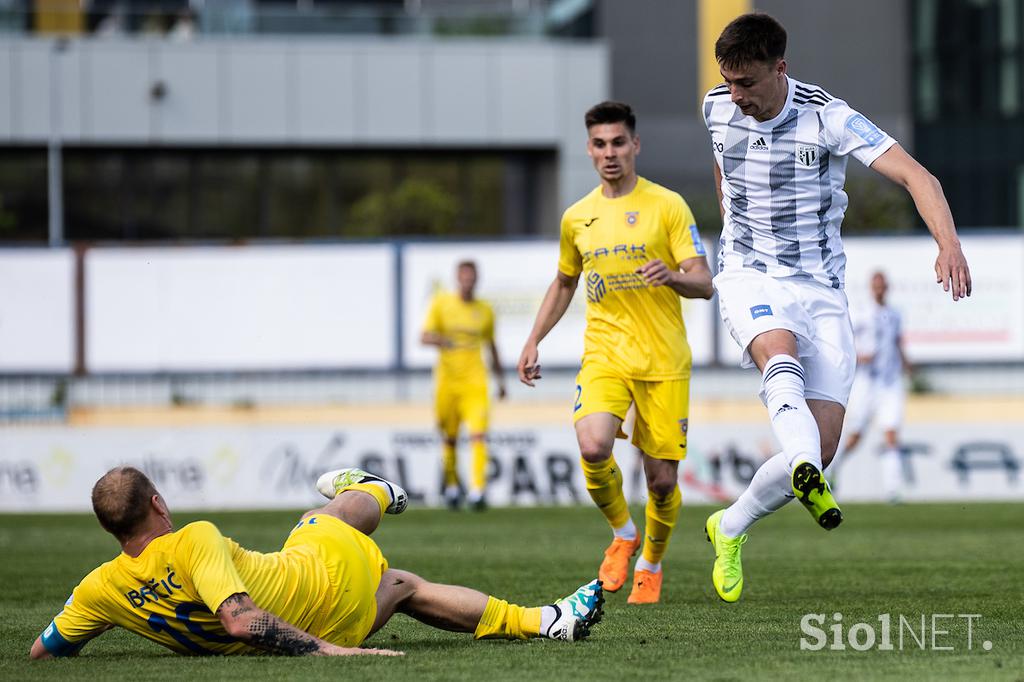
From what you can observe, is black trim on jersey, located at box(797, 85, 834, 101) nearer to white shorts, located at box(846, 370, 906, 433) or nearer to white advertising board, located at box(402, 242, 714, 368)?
white shorts, located at box(846, 370, 906, 433)

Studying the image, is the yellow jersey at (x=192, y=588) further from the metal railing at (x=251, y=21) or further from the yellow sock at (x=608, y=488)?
the metal railing at (x=251, y=21)

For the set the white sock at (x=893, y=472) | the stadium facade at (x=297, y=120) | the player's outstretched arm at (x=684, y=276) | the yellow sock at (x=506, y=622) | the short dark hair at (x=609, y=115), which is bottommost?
the white sock at (x=893, y=472)

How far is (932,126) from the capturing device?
41656 millimetres

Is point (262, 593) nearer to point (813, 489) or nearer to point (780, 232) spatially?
point (813, 489)

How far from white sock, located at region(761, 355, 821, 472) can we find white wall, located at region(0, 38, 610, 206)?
2874 cm

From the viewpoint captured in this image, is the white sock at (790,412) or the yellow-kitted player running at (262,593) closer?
the yellow-kitted player running at (262,593)

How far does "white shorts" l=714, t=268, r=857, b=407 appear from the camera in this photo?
710 cm

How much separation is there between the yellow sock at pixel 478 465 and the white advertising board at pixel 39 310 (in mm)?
11679

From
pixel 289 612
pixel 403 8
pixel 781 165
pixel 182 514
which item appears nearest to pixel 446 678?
pixel 289 612

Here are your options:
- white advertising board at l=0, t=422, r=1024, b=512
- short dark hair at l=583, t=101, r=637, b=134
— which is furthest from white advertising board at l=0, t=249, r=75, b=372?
short dark hair at l=583, t=101, r=637, b=134

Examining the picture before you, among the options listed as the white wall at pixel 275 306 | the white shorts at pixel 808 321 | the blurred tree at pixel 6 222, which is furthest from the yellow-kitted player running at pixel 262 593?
the blurred tree at pixel 6 222

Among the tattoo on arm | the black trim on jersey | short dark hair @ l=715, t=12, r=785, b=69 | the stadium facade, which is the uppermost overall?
the stadium facade

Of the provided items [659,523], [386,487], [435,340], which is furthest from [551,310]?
[435,340]

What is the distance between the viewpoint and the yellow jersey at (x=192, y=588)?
5.66m
